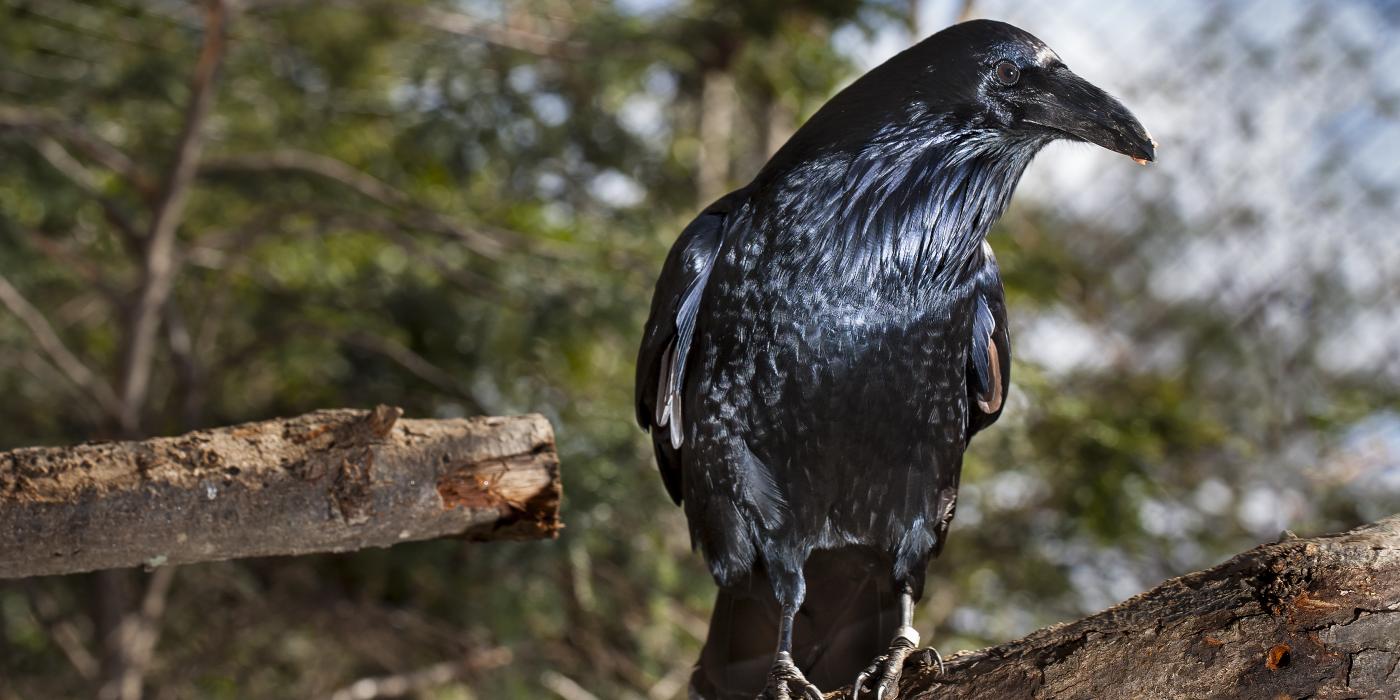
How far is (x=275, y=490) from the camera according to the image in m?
1.80

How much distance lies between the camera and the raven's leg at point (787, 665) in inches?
65.6

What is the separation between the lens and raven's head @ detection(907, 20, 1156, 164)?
1.58 m

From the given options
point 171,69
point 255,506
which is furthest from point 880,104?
point 171,69

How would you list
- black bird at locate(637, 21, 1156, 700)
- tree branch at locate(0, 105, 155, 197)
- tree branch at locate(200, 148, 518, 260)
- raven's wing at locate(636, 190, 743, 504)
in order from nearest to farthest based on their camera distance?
black bird at locate(637, 21, 1156, 700) < raven's wing at locate(636, 190, 743, 504) < tree branch at locate(0, 105, 155, 197) < tree branch at locate(200, 148, 518, 260)

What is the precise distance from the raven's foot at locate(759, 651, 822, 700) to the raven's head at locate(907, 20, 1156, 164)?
0.81 metres

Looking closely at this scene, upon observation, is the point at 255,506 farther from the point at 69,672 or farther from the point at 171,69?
the point at 69,672

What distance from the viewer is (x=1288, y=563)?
4.25 ft

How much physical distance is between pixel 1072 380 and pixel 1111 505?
3.25 ft

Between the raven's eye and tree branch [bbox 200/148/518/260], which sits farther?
tree branch [bbox 200/148/518/260]

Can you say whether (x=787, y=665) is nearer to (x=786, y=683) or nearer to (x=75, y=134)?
(x=786, y=683)

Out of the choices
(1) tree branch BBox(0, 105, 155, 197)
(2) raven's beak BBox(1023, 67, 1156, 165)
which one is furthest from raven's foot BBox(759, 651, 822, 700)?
(1) tree branch BBox(0, 105, 155, 197)

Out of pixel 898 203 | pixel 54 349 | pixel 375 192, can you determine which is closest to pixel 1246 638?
pixel 898 203

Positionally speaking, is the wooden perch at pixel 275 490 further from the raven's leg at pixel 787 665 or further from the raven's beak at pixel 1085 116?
the raven's beak at pixel 1085 116

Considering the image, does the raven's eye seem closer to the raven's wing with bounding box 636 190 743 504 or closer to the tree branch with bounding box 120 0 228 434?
the raven's wing with bounding box 636 190 743 504
